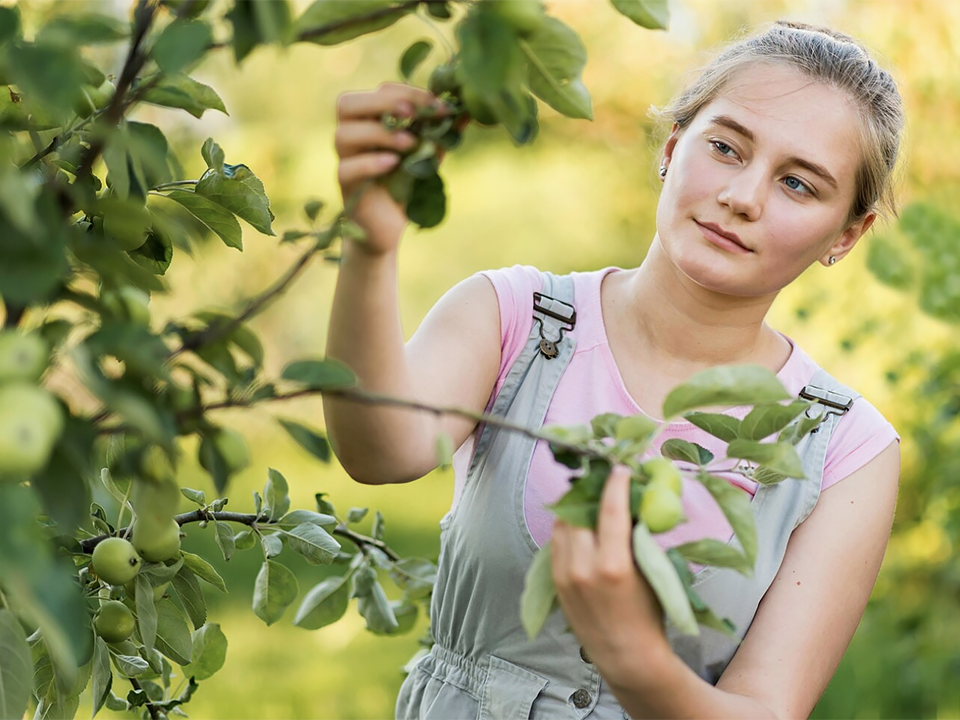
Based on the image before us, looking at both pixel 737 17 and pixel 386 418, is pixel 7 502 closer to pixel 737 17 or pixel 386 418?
pixel 386 418

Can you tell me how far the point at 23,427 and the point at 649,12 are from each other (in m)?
0.51

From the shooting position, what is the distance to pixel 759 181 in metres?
1.45

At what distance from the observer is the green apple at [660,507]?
0.80 meters

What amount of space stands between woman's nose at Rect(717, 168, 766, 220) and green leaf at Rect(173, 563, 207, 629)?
0.76 metres

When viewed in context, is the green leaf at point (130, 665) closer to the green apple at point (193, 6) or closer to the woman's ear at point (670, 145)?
the green apple at point (193, 6)

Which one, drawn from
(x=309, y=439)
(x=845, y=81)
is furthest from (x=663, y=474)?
(x=845, y=81)

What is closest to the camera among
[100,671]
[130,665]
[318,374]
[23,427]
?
[23,427]

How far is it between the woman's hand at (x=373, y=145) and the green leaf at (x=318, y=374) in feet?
0.50

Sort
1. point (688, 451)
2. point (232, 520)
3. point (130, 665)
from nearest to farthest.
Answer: point (688, 451) < point (130, 665) < point (232, 520)

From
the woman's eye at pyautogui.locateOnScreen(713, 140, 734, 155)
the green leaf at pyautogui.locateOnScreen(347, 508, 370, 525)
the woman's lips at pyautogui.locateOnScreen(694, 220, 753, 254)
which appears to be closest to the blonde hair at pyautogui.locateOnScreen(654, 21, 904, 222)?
the woman's eye at pyautogui.locateOnScreen(713, 140, 734, 155)

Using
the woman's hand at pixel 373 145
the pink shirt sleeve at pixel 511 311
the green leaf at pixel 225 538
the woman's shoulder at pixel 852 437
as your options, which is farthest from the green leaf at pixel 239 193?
the woman's shoulder at pixel 852 437

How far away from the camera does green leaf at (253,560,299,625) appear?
1393 millimetres

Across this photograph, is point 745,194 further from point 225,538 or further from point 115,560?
point 115,560

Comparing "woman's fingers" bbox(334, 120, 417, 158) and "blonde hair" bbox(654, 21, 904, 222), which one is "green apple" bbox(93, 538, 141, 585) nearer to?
"woman's fingers" bbox(334, 120, 417, 158)
